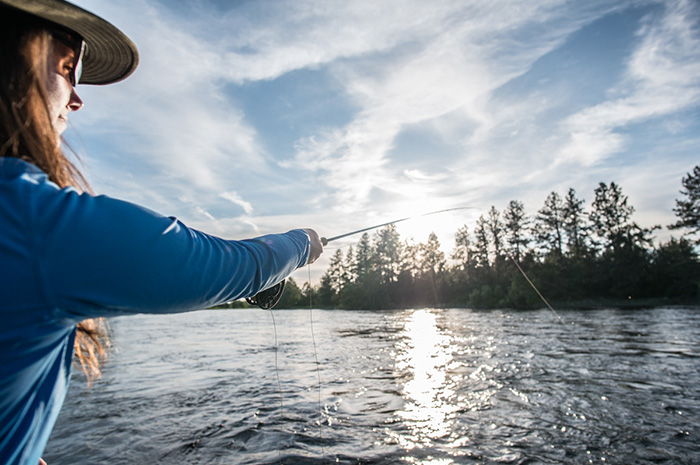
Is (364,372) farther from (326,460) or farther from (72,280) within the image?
(72,280)

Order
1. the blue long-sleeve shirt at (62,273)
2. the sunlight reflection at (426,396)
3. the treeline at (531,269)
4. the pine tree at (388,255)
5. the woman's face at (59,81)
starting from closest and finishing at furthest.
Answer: the blue long-sleeve shirt at (62,273) → the woman's face at (59,81) → the sunlight reflection at (426,396) → the treeline at (531,269) → the pine tree at (388,255)

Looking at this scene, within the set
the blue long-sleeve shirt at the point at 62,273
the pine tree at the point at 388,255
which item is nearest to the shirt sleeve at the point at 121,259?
the blue long-sleeve shirt at the point at 62,273

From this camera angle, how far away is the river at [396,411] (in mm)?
4062

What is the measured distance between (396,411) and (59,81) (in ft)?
18.1

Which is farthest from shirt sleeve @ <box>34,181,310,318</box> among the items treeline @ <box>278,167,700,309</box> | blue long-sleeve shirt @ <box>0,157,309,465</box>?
treeline @ <box>278,167,700,309</box>

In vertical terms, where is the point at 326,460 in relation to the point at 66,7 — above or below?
below

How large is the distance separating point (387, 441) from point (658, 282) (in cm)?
5776

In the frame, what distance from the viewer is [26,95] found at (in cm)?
88

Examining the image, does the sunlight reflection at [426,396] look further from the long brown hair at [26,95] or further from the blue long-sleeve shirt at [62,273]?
the long brown hair at [26,95]

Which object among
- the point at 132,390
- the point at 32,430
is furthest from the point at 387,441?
the point at 132,390

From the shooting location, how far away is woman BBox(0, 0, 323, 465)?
0.66 m

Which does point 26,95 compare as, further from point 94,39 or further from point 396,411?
point 396,411

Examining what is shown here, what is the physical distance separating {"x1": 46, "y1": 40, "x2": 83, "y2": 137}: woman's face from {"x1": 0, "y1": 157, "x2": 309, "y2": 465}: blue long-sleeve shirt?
1.06 ft

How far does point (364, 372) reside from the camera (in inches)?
330
